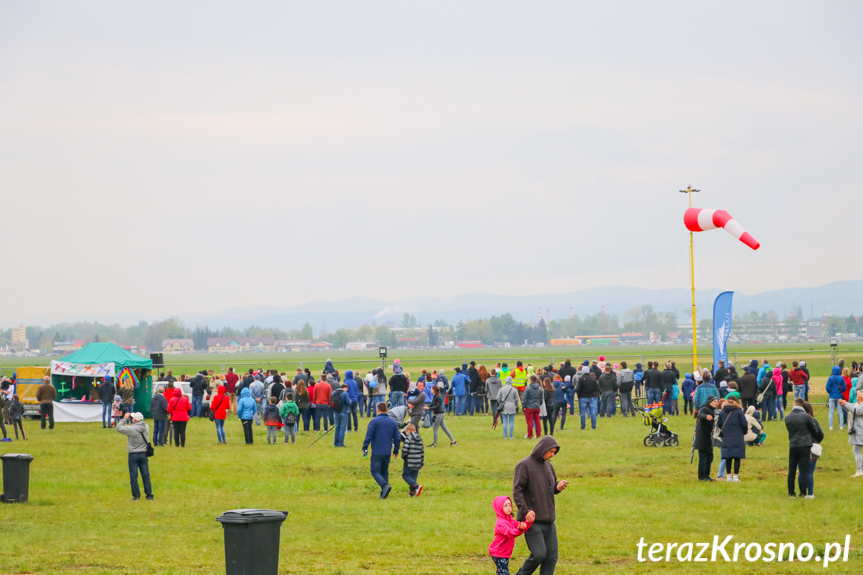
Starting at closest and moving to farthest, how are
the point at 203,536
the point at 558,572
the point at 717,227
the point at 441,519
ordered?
the point at 558,572, the point at 203,536, the point at 441,519, the point at 717,227

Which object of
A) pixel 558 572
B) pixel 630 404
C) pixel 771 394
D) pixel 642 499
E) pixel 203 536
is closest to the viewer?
pixel 558 572

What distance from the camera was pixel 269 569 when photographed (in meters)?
8.96

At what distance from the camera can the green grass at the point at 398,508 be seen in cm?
1073

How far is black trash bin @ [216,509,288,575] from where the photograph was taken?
8.83 metres

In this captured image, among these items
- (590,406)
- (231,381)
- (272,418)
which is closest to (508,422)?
(590,406)

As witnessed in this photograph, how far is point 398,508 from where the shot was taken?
14234mm

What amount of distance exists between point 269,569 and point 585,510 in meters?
6.07

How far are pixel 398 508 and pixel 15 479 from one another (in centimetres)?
623

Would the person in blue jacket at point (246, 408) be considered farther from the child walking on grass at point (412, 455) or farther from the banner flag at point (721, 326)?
the banner flag at point (721, 326)

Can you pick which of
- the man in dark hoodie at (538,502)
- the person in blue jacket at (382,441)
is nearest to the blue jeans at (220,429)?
the person in blue jacket at (382,441)

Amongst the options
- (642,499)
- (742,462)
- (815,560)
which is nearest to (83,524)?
(642,499)

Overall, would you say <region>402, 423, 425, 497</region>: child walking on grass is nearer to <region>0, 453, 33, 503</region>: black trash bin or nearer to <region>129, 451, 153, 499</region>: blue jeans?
<region>129, 451, 153, 499</region>: blue jeans

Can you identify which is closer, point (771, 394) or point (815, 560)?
point (815, 560)

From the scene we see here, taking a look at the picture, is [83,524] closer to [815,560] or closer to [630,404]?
[815,560]
